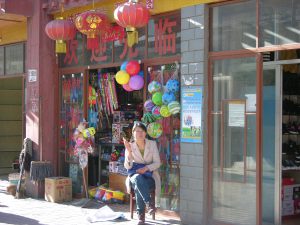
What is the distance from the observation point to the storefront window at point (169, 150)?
8422 millimetres

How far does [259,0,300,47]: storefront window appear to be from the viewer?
6.78 m

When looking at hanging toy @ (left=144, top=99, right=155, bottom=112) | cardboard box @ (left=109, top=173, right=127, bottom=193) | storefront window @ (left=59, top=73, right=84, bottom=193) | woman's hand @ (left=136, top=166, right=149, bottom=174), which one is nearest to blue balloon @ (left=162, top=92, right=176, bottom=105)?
hanging toy @ (left=144, top=99, right=155, bottom=112)

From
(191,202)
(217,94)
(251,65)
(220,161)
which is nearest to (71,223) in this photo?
(191,202)

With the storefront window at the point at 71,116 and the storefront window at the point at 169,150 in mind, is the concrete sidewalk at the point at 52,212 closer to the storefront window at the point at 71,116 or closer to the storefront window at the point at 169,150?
the storefront window at the point at 169,150

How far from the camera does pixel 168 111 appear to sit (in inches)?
325

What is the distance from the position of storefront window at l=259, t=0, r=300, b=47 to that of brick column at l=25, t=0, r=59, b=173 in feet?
16.4

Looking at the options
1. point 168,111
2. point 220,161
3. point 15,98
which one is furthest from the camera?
point 15,98

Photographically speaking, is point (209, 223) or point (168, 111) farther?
point (168, 111)

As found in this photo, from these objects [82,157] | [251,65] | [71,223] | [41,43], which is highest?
[41,43]

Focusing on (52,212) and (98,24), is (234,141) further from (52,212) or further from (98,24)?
(52,212)

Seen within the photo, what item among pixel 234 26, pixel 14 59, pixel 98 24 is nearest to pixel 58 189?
pixel 98 24

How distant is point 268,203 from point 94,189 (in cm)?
370

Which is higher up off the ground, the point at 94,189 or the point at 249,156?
the point at 249,156

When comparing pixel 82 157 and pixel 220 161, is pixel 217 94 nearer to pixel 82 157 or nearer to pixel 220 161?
pixel 220 161
